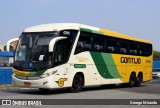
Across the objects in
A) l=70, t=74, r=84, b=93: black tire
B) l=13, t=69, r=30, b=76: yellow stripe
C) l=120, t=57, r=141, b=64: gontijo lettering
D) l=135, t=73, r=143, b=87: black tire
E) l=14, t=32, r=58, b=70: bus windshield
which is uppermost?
l=14, t=32, r=58, b=70: bus windshield

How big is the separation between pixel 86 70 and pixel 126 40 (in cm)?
543

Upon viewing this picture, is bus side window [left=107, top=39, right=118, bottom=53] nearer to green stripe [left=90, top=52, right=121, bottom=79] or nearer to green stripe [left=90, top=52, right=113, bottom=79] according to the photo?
green stripe [left=90, top=52, right=121, bottom=79]

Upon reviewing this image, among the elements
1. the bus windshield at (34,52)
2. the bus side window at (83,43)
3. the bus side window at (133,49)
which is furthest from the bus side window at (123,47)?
the bus windshield at (34,52)

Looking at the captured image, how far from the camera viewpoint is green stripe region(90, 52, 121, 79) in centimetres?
2002

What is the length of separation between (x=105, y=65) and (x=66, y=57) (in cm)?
425

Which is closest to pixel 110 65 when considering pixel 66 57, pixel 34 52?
pixel 66 57

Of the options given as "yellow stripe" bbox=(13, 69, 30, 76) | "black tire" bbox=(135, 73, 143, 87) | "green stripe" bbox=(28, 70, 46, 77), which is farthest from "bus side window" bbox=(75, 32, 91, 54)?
"black tire" bbox=(135, 73, 143, 87)

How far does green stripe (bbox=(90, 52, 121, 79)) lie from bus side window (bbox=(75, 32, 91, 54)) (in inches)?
23.7

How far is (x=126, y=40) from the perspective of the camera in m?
23.5

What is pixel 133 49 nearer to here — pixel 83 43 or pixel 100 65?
pixel 100 65

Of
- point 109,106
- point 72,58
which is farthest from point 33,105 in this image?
point 72,58

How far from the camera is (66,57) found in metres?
17.4

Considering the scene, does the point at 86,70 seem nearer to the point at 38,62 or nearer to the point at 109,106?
the point at 38,62

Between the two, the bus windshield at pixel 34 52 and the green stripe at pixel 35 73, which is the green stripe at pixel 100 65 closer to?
the bus windshield at pixel 34 52
